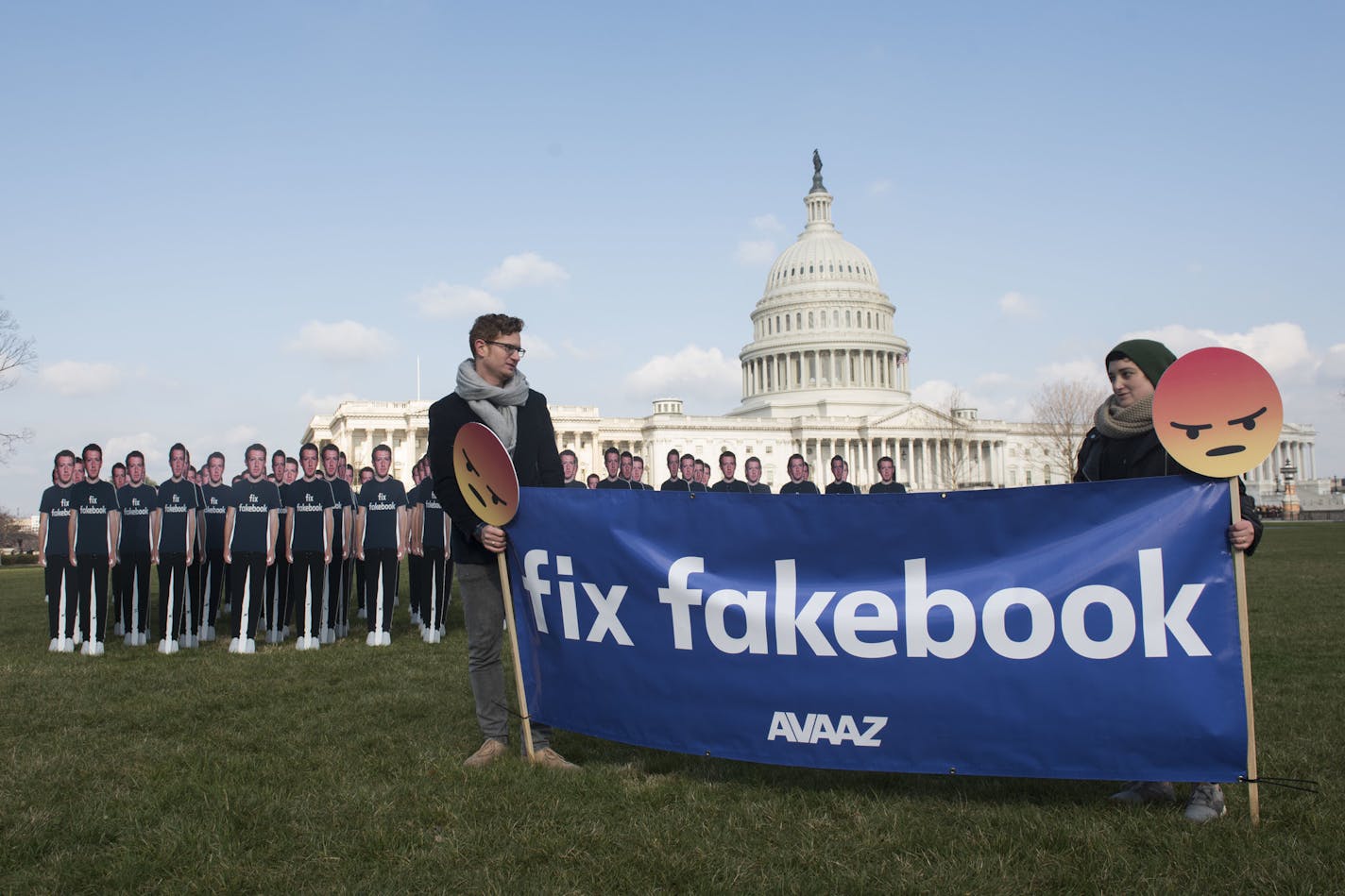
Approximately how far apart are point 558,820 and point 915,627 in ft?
6.58

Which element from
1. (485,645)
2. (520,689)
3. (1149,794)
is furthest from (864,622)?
(485,645)

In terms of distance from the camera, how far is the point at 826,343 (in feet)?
386

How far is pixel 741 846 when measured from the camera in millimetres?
4438

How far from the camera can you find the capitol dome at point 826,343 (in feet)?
388

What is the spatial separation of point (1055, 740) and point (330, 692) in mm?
6020

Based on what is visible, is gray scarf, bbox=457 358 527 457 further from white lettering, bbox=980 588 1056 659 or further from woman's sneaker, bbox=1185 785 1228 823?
woman's sneaker, bbox=1185 785 1228 823

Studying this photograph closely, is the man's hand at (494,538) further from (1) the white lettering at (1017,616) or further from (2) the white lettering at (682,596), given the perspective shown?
(1) the white lettering at (1017,616)

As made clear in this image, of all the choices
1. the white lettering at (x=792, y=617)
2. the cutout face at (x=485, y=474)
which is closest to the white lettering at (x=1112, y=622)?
the white lettering at (x=792, y=617)

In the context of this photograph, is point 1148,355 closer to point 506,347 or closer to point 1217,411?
point 1217,411

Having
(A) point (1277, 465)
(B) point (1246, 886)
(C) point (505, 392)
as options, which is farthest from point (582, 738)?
(A) point (1277, 465)

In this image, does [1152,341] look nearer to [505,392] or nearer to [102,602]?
[505,392]

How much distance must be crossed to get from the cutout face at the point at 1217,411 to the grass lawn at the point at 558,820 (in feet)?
5.61

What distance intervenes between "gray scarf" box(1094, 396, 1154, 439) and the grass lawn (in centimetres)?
192

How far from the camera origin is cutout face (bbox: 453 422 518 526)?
19.3ft
